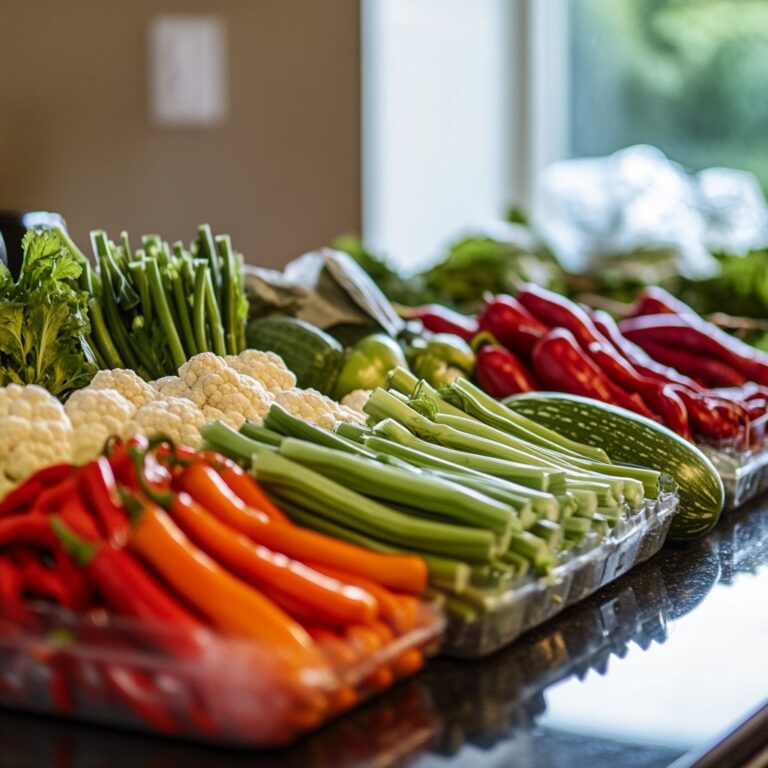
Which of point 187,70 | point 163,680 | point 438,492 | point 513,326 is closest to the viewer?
point 163,680

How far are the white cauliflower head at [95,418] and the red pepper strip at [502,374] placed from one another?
2.55ft

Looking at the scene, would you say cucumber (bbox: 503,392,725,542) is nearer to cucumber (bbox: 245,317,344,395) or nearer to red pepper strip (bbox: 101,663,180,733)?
cucumber (bbox: 245,317,344,395)

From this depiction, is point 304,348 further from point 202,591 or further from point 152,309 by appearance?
point 202,591

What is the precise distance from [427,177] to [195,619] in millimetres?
3612

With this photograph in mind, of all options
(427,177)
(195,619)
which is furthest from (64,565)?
(427,177)

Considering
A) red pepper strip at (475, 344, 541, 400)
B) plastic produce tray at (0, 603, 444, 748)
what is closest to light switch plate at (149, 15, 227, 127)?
red pepper strip at (475, 344, 541, 400)

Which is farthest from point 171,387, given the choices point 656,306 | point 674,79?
point 674,79

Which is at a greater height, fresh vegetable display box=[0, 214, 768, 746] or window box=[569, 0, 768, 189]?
window box=[569, 0, 768, 189]

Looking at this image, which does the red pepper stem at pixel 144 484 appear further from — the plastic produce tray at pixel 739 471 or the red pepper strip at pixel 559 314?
the red pepper strip at pixel 559 314

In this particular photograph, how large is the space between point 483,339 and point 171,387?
71 centimetres

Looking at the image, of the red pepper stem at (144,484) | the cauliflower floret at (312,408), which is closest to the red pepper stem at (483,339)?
the cauliflower floret at (312,408)

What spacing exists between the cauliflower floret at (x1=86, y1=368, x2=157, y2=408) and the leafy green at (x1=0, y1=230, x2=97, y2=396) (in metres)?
0.10

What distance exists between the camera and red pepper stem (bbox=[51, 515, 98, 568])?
0.99 m

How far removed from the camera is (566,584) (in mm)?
1268
